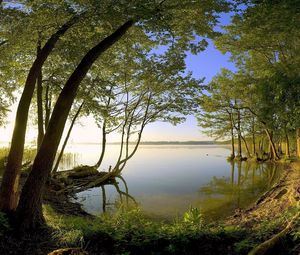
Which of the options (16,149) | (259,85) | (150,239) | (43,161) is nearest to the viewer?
(150,239)

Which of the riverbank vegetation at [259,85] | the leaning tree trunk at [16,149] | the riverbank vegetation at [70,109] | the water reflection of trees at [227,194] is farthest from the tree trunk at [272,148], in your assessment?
the leaning tree trunk at [16,149]

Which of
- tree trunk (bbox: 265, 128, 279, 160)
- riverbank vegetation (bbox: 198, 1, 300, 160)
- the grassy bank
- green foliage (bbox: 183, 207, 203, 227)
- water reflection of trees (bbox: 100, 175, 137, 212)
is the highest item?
riverbank vegetation (bbox: 198, 1, 300, 160)

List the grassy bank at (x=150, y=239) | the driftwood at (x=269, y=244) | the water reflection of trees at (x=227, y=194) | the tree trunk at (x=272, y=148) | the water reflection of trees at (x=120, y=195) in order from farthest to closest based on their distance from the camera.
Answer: the tree trunk at (x=272, y=148) → the water reflection of trees at (x=120, y=195) → the water reflection of trees at (x=227, y=194) → the grassy bank at (x=150, y=239) → the driftwood at (x=269, y=244)

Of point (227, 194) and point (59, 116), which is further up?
point (59, 116)

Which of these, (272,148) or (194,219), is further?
(272,148)

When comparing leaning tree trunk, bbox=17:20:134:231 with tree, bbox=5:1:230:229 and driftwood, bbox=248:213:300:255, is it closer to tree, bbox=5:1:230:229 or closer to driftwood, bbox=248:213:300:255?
tree, bbox=5:1:230:229

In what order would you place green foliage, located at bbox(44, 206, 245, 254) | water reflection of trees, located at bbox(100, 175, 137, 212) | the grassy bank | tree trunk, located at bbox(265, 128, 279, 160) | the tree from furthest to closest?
tree trunk, located at bbox(265, 128, 279, 160), water reflection of trees, located at bbox(100, 175, 137, 212), the tree, green foliage, located at bbox(44, 206, 245, 254), the grassy bank

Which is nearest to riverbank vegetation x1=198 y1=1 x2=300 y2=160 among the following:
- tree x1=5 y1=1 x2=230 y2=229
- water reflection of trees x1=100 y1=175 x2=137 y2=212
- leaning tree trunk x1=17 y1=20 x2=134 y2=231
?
tree x1=5 y1=1 x2=230 y2=229

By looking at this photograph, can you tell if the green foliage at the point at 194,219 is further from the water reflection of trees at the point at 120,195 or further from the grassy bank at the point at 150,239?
the water reflection of trees at the point at 120,195

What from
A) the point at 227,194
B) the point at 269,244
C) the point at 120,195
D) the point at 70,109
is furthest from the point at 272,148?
the point at 269,244

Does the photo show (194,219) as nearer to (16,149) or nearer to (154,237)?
(154,237)

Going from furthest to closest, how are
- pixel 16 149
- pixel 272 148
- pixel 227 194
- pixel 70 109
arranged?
pixel 272 148 → pixel 227 194 → pixel 70 109 → pixel 16 149

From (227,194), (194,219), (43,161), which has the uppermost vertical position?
(43,161)

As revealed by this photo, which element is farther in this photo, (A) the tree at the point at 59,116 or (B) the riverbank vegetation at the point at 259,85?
(B) the riverbank vegetation at the point at 259,85
